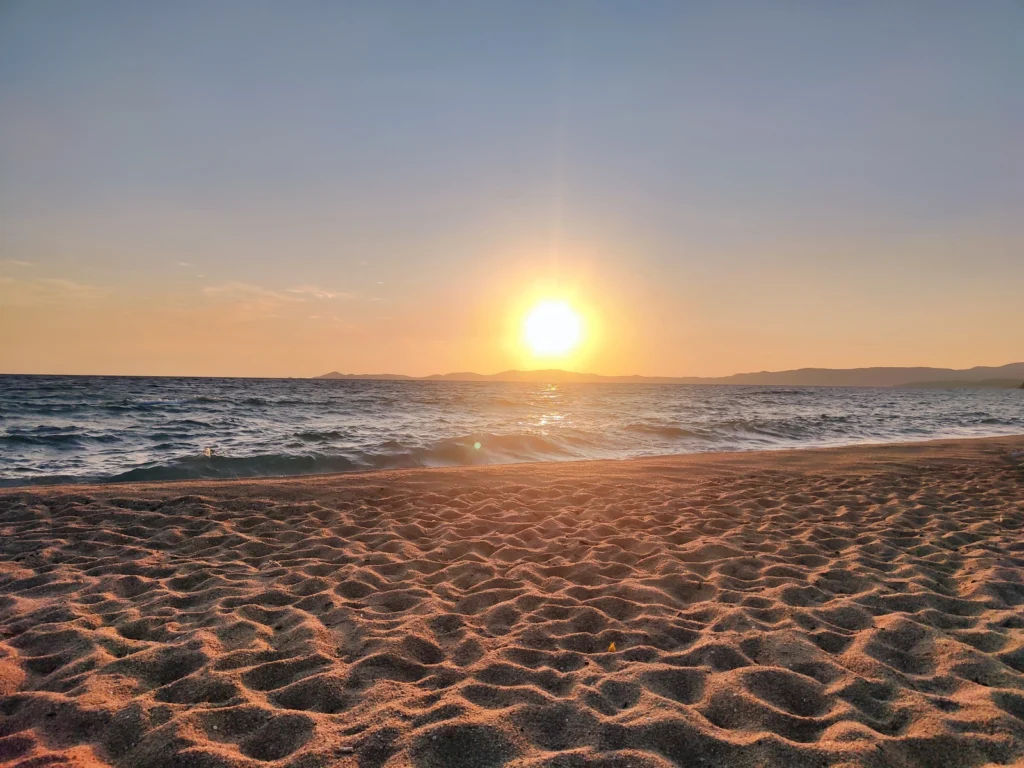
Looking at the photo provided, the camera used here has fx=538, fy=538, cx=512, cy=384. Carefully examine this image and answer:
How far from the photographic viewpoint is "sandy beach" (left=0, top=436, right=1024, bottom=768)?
2.50m

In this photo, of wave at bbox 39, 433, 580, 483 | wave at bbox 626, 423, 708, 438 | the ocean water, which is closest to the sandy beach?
wave at bbox 39, 433, 580, 483

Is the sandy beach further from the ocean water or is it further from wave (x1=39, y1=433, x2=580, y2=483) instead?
the ocean water

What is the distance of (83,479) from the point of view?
9.79m

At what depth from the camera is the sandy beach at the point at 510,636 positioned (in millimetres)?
2504

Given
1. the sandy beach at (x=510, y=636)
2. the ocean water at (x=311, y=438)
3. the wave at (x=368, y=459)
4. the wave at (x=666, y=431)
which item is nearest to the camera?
the sandy beach at (x=510, y=636)

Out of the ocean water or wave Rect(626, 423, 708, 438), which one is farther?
wave Rect(626, 423, 708, 438)

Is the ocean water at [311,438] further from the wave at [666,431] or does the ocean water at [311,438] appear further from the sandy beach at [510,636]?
the sandy beach at [510,636]

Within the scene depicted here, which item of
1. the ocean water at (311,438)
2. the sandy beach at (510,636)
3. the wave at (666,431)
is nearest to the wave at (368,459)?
the ocean water at (311,438)

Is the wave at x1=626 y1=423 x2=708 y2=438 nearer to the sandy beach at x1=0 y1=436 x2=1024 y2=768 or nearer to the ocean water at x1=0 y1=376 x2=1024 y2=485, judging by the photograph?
the ocean water at x1=0 y1=376 x2=1024 y2=485

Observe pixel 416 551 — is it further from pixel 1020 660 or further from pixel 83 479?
pixel 83 479

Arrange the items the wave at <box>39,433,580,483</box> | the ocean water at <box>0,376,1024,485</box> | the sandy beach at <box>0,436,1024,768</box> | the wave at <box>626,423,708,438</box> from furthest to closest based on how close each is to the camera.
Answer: the wave at <box>626,423,708,438</box> < the ocean water at <box>0,376,1024,485</box> < the wave at <box>39,433,580,483</box> < the sandy beach at <box>0,436,1024,768</box>

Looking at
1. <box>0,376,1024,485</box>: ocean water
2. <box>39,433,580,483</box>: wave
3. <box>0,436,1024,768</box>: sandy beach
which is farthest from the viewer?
<box>0,376,1024,485</box>: ocean water

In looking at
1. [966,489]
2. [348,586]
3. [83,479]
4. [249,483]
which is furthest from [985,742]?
[83,479]

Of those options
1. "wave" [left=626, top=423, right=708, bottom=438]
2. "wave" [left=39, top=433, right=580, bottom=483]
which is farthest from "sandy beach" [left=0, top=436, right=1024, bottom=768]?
"wave" [left=626, top=423, right=708, bottom=438]
